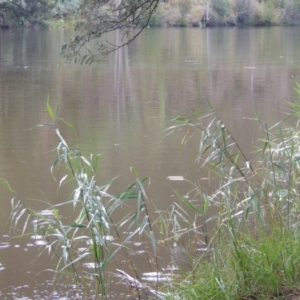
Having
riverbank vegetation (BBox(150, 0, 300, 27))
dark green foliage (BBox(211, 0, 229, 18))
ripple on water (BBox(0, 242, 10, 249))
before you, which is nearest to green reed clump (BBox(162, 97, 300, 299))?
ripple on water (BBox(0, 242, 10, 249))

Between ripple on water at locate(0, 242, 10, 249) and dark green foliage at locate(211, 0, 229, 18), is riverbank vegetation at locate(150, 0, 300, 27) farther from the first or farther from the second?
ripple on water at locate(0, 242, 10, 249)

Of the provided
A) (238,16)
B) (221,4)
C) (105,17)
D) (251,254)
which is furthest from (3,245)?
(238,16)

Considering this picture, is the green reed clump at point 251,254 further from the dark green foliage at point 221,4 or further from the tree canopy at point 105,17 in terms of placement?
the dark green foliage at point 221,4

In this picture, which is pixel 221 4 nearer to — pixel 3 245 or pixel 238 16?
pixel 238 16

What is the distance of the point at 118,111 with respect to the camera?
45.0ft

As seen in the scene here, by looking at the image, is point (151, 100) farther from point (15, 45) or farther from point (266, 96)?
point (15, 45)

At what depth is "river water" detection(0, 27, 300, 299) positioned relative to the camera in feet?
23.7

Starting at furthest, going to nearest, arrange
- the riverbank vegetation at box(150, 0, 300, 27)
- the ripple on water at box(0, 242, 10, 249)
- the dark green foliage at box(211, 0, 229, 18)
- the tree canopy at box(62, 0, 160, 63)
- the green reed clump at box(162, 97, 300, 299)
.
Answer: the riverbank vegetation at box(150, 0, 300, 27), the dark green foliage at box(211, 0, 229, 18), the ripple on water at box(0, 242, 10, 249), the tree canopy at box(62, 0, 160, 63), the green reed clump at box(162, 97, 300, 299)

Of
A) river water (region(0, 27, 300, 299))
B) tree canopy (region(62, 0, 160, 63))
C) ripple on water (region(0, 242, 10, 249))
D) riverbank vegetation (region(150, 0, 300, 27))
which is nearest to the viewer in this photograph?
tree canopy (region(62, 0, 160, 63))

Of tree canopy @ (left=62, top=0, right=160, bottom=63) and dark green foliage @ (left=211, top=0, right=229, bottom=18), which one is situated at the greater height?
dark green foliage @ (left=211, top=0, right=229, bottom=18)

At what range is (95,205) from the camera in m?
4.25

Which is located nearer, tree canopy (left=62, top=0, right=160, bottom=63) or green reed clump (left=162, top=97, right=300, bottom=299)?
green reed clump (left=162, top=97, right=300, bottom=299)

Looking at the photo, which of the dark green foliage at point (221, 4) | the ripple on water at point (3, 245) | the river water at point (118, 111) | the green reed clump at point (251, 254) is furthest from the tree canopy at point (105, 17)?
the dark green foliage at point (221, 4)

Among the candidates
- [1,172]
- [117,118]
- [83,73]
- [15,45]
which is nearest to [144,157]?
[1,172]
